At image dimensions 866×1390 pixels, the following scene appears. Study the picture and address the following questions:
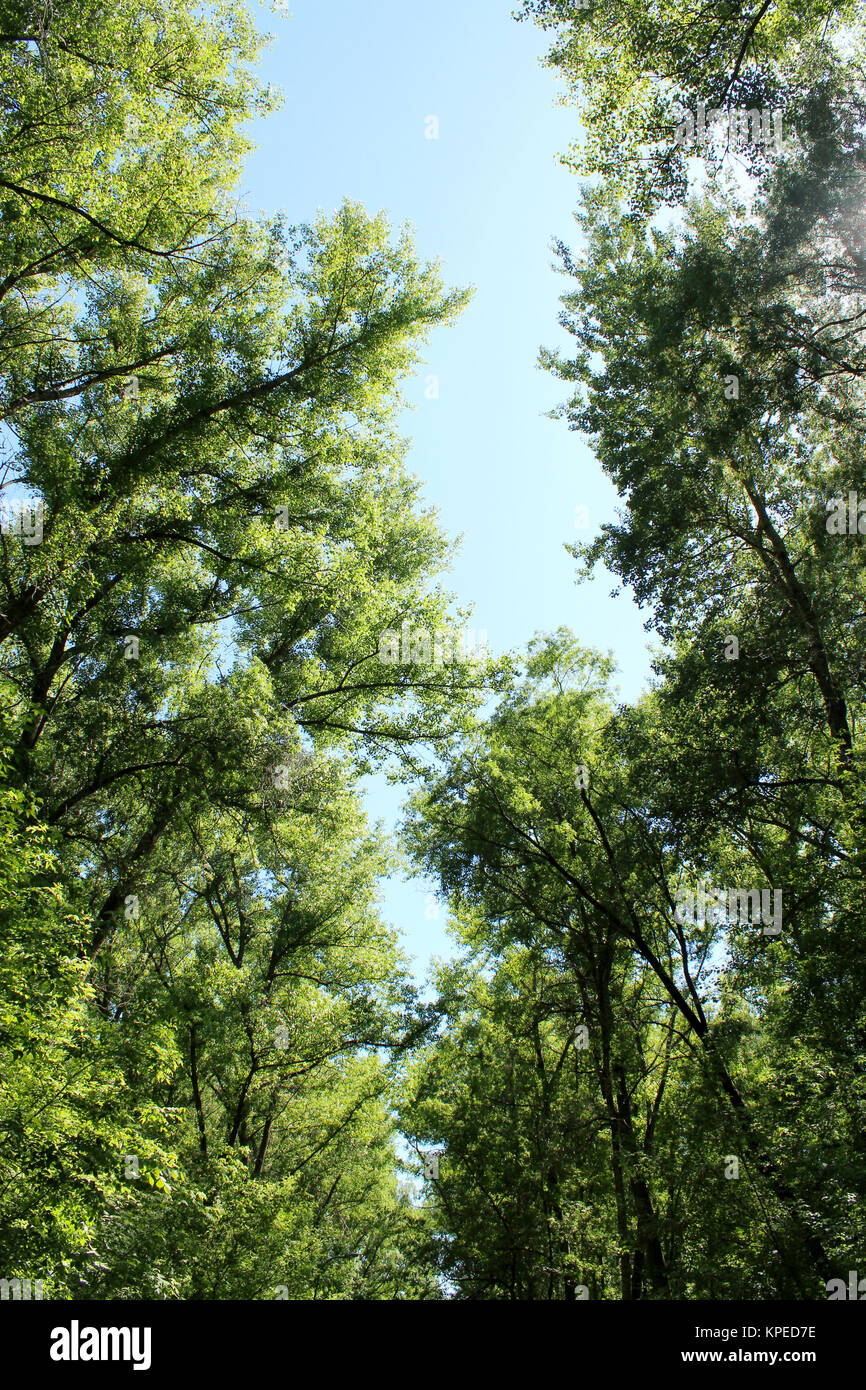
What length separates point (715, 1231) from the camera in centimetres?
855

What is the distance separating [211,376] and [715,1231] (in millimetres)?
11579

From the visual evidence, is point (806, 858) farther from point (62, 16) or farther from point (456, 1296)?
point (62, 16)

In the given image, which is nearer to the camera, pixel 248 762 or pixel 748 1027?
pixel 248 762

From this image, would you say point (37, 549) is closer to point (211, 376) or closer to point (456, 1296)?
point (211, 376)

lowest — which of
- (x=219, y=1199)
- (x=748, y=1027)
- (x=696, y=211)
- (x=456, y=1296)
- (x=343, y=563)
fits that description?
(x=456, y=1296)

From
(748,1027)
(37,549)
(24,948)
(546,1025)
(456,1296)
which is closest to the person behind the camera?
(24,948)

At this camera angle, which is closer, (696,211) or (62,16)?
(62,16)

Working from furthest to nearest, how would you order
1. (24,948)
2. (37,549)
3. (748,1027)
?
(748,1027) → (37,549) → (24,948)

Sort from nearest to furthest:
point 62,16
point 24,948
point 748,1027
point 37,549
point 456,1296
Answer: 1. point 24,948
2. point 62,16
3. point 37,549
4. point 748,1027
5. point 456,1296

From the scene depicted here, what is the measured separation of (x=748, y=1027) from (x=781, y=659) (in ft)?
17.7

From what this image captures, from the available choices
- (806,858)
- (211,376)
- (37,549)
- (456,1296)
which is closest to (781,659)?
(806,858)

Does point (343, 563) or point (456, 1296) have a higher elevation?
point (343, 563)

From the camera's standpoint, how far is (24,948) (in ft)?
25.2
